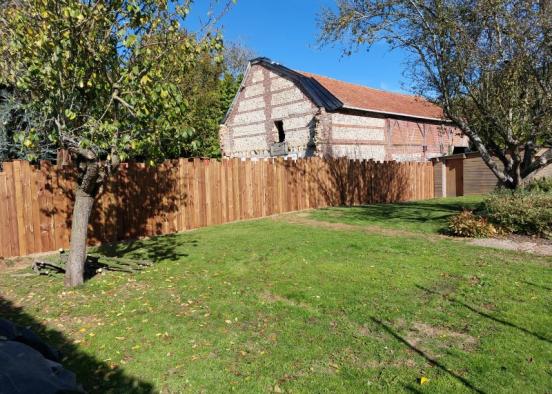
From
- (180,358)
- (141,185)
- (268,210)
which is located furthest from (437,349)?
(268,210)

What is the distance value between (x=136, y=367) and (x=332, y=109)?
18391mm

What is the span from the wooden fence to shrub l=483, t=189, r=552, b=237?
6637 millimetres

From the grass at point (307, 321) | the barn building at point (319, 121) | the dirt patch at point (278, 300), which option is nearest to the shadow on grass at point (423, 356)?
the grass at point (307, 321)

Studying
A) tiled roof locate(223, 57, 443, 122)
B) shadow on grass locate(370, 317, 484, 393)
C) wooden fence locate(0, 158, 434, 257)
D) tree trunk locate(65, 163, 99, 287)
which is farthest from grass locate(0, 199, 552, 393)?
tiled roof locate(223, 57, 443, 122)

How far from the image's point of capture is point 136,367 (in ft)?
12.0

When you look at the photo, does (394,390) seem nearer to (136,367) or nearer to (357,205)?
(136,367)

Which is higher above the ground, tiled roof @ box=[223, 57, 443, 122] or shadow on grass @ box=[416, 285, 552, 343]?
tiled roof @ box=[223, 57, 443, 122]

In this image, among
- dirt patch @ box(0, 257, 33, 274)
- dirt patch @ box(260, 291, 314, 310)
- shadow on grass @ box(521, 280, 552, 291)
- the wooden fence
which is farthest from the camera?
the wooden fence

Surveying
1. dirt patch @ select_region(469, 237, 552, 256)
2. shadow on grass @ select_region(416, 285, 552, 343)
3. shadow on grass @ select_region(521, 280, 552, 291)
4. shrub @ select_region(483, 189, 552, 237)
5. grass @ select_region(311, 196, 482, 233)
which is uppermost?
shrub @ select_region(483, 189, 552, 237)

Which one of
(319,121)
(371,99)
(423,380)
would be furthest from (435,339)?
(371,99)

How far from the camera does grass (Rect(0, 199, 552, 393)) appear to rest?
3.43 meters

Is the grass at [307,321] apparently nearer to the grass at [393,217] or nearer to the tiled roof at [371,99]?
the grass at [393,217]

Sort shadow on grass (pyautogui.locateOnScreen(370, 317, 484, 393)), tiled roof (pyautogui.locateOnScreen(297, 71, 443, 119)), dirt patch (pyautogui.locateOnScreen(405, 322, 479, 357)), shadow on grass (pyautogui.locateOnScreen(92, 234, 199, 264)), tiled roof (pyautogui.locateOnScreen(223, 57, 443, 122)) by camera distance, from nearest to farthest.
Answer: shadow on grass (pyautogui.locateOnScreen(370, 317, 484, 393)) < dirt patch (pyautogui.locateOnScreen(405, 322, 479, 357)) < shadow on grass (pyautogui.locateOnScreen(92, 234, 199, 264)) < tiled roof (pyautogui.locateOnScreen(223, 57, 443, 122)) < tiled roof (pyautogui.locateOnScreen(297, 71, 443, 119))

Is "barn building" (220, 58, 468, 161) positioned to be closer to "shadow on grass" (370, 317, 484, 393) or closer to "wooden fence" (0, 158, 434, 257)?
"wooden fence" (0, 158, 434, 257)
